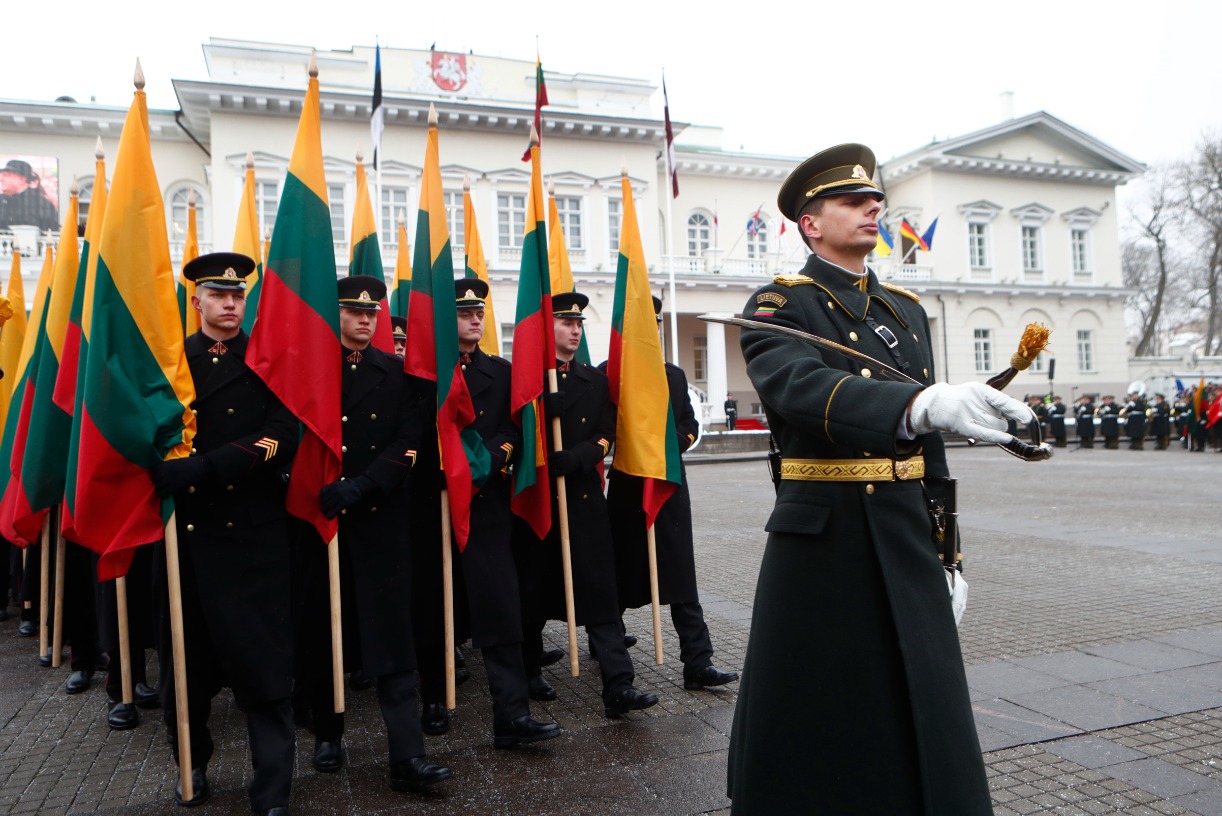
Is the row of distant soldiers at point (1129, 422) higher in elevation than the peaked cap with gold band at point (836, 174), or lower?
lower

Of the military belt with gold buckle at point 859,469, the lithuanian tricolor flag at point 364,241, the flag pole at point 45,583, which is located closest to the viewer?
the military belt with gold buckle at point 859,469

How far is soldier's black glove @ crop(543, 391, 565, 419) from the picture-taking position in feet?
17.3

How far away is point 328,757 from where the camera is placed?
420 centimetres

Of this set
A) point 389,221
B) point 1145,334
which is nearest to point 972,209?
point 1145,334

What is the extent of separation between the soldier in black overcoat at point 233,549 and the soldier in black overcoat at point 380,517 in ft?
0.97

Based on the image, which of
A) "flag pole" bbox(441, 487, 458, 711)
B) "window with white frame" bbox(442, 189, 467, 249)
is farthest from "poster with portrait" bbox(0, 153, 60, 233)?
"flag pole" bbox(441, 487, 458, 711)

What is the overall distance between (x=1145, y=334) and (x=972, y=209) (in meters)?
19.0

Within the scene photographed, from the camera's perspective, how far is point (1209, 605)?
6754 millimetres

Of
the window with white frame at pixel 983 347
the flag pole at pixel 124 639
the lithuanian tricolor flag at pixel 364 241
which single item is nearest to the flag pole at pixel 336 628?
the flag pole at pixel 124 639

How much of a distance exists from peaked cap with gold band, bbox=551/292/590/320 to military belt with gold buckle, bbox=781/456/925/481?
3.21m

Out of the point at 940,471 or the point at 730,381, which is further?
the point at 730,381

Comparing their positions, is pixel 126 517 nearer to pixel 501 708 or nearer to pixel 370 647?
pixel 370 647

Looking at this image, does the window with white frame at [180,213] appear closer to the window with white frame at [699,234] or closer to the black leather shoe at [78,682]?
the window with white frame at [699,234]

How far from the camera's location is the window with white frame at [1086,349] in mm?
41375
